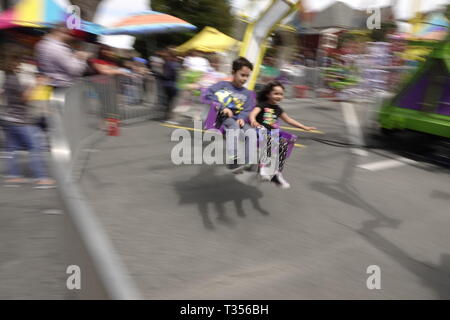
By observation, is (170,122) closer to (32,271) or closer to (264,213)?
(264,213)

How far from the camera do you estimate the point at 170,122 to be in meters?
9.88

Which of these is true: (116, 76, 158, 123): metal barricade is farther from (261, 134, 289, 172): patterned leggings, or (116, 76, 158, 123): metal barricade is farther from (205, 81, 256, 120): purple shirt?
(261, 134, 289, 172): patterned leggings

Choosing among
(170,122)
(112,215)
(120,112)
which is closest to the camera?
(112,215)

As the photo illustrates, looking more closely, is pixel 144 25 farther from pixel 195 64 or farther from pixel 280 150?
pixel 280 150

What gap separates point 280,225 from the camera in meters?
4.51

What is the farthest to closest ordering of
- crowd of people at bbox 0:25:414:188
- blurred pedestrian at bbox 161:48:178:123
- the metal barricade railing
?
blurred pedestrian at bbox 161:48:178:123 → crowd of people at bbox 0:25:414:188 → the metal barricade railing

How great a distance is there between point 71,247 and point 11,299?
1339 millimetres

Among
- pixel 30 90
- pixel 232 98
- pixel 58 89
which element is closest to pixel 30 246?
pixel 58 89

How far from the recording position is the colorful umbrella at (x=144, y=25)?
1121 cm

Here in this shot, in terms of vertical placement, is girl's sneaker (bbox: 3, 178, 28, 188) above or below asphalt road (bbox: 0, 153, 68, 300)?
above

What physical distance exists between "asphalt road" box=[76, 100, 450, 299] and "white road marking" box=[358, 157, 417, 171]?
35mm

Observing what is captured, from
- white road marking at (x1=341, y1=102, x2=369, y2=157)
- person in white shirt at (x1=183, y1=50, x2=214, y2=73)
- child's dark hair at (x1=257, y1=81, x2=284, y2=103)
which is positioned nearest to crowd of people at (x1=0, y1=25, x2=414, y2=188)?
child's dark hair at (x1=257, y1=81, x2=284, y2=103)

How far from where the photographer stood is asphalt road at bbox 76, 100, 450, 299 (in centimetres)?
337
